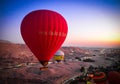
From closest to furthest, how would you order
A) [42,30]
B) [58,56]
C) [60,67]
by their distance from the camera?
[42,30], [58,56], [60,67]

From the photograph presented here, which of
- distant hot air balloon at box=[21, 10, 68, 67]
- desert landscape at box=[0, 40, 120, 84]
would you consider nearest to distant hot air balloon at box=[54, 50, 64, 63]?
desert landscape at box=[0, 40, 120, 84]

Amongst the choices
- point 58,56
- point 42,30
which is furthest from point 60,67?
point 42,30

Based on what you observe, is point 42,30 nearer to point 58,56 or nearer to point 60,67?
point 58,56

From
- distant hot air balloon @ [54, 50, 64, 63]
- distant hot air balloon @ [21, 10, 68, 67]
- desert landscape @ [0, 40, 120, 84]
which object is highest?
distant hot air balloon @ [21, 10, 68, 67]

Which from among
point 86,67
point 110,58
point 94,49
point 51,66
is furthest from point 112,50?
point 51,66

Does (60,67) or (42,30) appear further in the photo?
(60,67)

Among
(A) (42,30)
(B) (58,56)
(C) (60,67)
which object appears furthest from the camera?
(C) (60,67)

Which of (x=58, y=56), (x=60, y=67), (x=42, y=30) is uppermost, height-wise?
(x=42, y=30)

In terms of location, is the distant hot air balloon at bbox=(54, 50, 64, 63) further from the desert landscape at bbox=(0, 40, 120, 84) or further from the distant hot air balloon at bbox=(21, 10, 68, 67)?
the distant hot air balloon at bbox=(21, 10, 68, 67)

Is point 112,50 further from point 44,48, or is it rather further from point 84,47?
point 44,48
